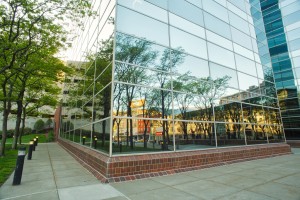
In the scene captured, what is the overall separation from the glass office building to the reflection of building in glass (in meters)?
15.5

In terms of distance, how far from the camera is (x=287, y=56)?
2783 centimetres

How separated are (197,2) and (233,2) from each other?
A: 5.28 m

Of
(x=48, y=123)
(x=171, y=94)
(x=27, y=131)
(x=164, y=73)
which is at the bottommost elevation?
(x=27, y=131)

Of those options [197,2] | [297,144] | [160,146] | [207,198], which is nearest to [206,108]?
[160,146]

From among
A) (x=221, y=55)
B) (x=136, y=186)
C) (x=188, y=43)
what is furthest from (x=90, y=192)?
(x=221, y=55)

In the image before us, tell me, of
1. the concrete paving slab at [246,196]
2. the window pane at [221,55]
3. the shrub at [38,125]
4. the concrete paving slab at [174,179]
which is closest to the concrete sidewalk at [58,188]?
the concrete paving slab at [174,179]

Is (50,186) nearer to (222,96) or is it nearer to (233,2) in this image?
(222,96)

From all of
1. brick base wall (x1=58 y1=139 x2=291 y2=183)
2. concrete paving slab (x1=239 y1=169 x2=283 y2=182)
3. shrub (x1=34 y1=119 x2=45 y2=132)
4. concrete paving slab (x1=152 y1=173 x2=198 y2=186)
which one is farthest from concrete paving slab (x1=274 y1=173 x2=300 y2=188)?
shrub (x1=34 y1=119 x2=45 y2=132)

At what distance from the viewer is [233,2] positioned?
1577cm

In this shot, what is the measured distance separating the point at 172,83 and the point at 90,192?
6.16 m

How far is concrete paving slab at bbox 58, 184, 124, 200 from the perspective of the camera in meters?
4.76

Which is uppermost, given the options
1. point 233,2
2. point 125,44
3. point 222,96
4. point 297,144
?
point 233,2

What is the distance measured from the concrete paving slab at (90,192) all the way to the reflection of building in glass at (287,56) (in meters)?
29.1

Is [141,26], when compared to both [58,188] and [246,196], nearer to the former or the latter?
[58,188]
